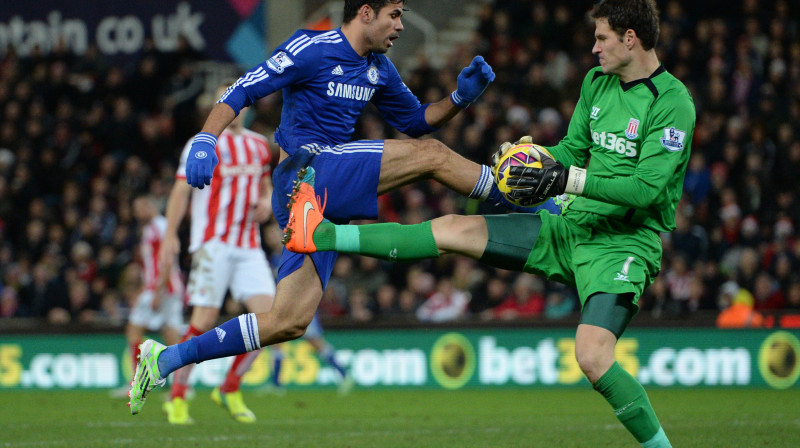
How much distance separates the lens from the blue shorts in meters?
5.74

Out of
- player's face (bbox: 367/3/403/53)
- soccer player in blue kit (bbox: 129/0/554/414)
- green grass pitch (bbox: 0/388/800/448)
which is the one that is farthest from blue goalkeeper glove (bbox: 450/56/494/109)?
green grass pitch (bbox: 0/388/800/448)

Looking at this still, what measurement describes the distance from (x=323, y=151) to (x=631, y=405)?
7.09 ft

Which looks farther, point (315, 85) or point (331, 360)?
point (331, 360)

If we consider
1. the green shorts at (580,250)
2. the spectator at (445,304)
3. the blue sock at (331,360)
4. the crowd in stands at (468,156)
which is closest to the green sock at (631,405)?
the green shorts at (580,250)

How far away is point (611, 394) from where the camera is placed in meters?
5.22

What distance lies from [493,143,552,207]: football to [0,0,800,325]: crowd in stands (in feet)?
21.8

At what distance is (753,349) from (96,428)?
755 cm

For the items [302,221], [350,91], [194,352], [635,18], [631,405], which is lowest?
[631,405]

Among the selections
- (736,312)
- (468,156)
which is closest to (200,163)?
(736,312)

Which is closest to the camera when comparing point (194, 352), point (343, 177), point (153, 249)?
point (343, 177)

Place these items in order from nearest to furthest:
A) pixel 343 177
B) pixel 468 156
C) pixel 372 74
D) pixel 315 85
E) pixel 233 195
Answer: pixel 343 177, pixel 315 85, pixel 372 74, pixel 233 195, pixel 468 156

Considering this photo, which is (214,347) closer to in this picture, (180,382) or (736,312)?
(180,382)

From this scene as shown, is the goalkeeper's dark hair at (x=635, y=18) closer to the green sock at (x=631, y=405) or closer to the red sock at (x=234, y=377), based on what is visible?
the green sock at (x=631, y=405)

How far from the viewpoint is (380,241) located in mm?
5473
